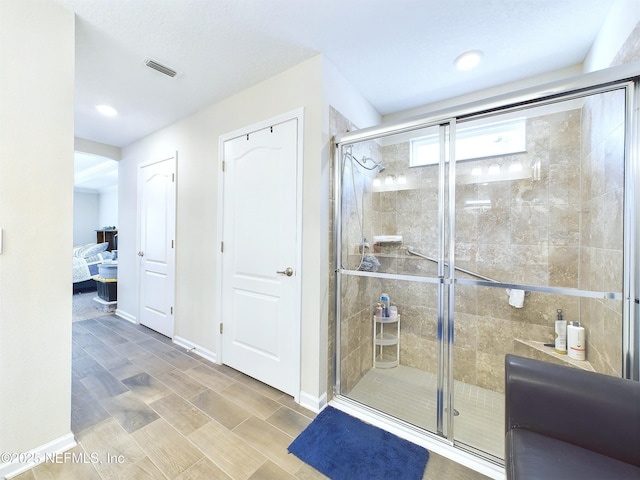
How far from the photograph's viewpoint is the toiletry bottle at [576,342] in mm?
1734

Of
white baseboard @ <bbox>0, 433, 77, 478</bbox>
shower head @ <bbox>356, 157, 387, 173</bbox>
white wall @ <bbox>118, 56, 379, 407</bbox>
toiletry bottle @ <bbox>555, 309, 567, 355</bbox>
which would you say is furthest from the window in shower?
white baseboard @ <bbox>0, 433, 77, 478</bbox>

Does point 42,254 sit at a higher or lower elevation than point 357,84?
lower

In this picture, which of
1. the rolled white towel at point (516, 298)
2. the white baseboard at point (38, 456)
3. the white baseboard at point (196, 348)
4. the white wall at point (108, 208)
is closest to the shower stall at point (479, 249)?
the rolled white towel at point (516, 298)

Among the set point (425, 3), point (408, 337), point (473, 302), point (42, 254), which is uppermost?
point (425, 3)

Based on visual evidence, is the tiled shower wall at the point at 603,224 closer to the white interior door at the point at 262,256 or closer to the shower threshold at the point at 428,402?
the shower threshold at the point at 428,402

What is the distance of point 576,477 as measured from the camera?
84 centimetres

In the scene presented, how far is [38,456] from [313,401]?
4.99 feet

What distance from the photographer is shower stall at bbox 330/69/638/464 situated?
4.52 ft

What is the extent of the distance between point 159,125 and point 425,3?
298cm

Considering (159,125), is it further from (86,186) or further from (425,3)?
(86,186)

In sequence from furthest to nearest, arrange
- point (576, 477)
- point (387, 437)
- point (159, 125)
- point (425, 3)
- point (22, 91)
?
point (159, 125), point (387, 437), point (425, 3), point (22, 91), point (576, 477)

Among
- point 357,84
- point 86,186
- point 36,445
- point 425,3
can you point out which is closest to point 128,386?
point 36,445

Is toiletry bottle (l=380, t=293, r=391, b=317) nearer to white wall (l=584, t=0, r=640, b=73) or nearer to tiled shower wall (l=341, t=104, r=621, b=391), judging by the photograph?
tiled shower wall (l=341, t=104, r=621, b=391)

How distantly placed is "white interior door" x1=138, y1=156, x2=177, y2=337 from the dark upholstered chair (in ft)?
Answer: 10.3
